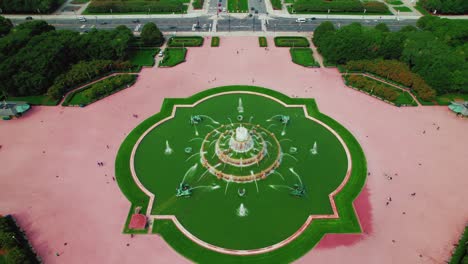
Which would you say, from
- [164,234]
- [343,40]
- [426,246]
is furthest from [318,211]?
[343,40]

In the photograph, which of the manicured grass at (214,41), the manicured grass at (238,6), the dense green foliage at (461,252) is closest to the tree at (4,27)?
the manicured grass at (214,41)

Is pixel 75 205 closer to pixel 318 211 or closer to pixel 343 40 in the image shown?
pixel 318 211

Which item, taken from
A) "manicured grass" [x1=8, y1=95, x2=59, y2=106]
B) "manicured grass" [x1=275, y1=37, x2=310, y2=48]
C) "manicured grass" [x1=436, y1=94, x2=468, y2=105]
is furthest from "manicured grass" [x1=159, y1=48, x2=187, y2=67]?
"manicured grass" [x1=436, y1=94, x2=468, y2=105]

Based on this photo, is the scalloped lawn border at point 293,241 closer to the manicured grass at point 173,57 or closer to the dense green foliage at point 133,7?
→ the manicured grass at point 173,57

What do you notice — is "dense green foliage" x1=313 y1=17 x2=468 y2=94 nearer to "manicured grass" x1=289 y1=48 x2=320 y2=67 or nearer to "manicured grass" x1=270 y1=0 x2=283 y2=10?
"manicured grass" x1=289 y1=48 x2=320 y2=67

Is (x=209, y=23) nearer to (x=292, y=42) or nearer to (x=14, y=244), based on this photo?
(x=292, y=42)

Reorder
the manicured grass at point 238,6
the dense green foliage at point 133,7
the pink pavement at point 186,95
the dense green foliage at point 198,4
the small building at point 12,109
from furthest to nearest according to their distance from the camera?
the dense green foliage at point 198,4 → the manicured grass at point 238,6 → the dense green foliage at point 133,7 → the small building at point 12,109 → the pink pavement at point 186,95
